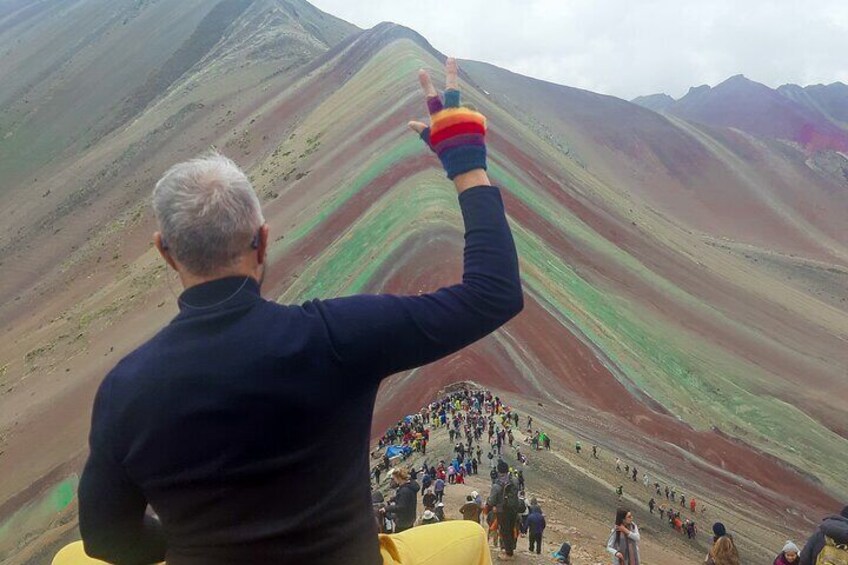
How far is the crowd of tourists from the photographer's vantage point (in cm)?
825

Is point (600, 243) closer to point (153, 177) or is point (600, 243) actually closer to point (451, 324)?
point (153, 177)

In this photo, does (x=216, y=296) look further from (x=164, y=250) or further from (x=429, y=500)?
(x=429, y=500)

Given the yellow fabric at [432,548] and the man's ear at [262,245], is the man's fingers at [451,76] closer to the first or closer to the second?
the man's ear at [262,245]

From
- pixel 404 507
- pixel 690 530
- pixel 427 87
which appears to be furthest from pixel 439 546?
pixel 690 530

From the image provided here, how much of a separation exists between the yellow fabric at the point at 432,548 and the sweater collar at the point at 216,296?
3.15ft

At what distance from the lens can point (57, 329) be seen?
38.8 m

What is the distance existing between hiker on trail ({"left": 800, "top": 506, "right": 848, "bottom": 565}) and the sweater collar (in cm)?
536

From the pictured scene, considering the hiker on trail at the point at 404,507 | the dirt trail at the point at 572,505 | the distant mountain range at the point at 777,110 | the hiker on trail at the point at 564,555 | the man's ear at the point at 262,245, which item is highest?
the distant mountain range at the point at 777,110

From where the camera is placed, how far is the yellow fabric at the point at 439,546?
2.70m

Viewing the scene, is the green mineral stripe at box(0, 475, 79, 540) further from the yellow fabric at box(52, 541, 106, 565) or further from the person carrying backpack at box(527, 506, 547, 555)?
the yellow fabric at box(52, 541, 106, 565)

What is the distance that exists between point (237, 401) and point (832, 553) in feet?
17.8

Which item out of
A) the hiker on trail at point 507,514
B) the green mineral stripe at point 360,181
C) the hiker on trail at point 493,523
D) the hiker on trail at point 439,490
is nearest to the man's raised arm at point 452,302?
the hiker on trail at point 507,514

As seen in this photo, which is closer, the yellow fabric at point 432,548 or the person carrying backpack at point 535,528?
the yellow fabric at point 432,548

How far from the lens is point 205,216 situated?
7.61 feet
